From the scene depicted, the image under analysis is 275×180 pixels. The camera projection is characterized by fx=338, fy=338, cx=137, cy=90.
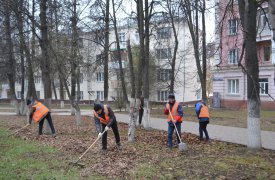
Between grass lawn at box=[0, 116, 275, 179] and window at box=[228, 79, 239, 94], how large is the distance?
21411mm

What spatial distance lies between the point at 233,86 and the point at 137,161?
25.2 meters

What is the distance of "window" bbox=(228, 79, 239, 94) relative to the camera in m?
30.5

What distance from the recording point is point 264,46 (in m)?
28.3

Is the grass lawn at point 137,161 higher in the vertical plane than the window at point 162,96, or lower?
lower

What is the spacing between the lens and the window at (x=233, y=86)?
3048 cm

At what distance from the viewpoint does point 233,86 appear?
101 ft

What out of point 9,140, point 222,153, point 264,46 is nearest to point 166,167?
point 222,153

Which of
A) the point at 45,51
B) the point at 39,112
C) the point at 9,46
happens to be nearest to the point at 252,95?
the point at 39,112

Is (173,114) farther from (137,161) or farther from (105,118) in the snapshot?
(137,161)

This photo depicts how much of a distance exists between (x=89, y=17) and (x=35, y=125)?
19.1 ft

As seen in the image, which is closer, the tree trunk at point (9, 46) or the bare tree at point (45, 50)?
the bare tree at point (45, 50)

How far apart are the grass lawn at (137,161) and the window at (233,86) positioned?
21411mm

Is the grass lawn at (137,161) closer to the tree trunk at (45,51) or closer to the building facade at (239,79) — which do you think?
the tree trunk at (45,51)

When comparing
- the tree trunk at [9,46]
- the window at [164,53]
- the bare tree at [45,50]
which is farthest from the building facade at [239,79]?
the bare tree at [45,50]
